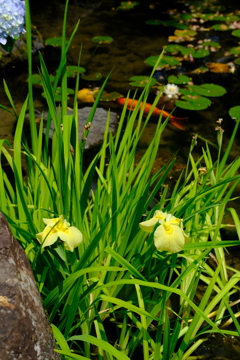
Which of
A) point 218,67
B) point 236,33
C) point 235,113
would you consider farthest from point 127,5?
point 235,113

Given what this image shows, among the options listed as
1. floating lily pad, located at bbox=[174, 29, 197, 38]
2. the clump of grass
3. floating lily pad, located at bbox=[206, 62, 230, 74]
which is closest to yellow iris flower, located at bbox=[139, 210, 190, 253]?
the clump of grass

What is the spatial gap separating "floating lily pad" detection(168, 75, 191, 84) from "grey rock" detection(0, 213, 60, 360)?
2.66 metres

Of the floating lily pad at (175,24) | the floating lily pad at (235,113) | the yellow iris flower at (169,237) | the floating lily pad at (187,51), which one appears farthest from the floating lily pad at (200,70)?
the yellow iris flower at (169,237)

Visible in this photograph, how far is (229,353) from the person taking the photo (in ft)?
4.84

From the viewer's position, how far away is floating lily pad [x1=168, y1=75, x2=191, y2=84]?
3.45 m

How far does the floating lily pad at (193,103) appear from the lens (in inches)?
118

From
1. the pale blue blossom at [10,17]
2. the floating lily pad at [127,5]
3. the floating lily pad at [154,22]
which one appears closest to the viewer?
the pale blue blossom at [10,17]

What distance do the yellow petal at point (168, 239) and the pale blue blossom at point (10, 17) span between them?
91 centimetres

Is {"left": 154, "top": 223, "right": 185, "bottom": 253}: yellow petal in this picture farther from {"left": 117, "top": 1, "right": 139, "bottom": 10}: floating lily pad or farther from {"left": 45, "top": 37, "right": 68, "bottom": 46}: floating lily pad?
{"left": 117, "top": 1, "right": 139, "bottom": 10}: floating lily pad

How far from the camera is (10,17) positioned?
1423 millimetres

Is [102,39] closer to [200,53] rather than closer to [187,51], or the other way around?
[187,51]

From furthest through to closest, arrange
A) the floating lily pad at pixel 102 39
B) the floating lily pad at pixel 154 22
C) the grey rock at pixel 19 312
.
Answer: the floating lily pad at pixel 154 22 < the floating lily pad at pixel 102 39 < the grey rock at pixel 19 312

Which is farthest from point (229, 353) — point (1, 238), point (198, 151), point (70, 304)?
point (198, 151)

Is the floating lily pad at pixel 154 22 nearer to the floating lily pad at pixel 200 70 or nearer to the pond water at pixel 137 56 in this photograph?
the pond water at pixel 137 56
